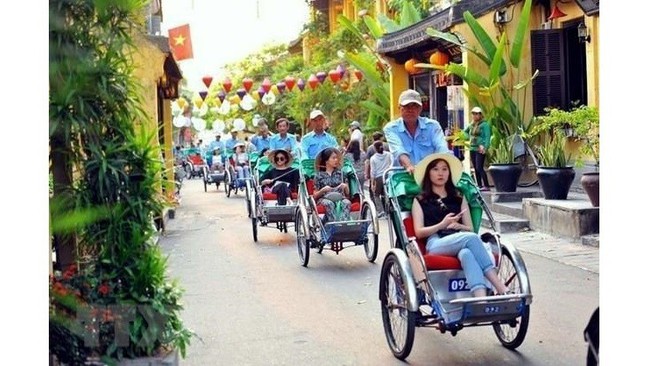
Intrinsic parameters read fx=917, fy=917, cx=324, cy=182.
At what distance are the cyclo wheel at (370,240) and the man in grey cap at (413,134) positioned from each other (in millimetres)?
2876

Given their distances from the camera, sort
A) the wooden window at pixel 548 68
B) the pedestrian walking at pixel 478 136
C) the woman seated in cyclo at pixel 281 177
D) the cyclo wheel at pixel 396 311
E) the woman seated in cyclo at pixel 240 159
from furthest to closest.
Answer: the woman seated in cyclo at pixel 240 159, the wooden window at pixel 548 68, the pedestrian walking at pixel 478 136, the woman seated in cyclo at pixel 281 177, the cyclo wheel at pixel 396 311

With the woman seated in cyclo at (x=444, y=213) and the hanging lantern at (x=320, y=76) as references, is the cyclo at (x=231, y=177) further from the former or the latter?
the woman seated in cyclo at (x=444, y=213)

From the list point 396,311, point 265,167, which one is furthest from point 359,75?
point 396,311

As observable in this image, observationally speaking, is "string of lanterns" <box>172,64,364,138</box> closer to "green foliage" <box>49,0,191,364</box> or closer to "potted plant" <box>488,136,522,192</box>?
"potted plant" <box>488,136,522,192</box>

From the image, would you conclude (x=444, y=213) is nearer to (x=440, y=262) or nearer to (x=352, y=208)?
(x=440, y=262)

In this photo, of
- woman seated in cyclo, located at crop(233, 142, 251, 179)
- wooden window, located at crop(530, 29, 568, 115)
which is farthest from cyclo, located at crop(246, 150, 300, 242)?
woman seated in cyclo, located at crop(233, 142, 251, 179)

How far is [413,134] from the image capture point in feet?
24.1

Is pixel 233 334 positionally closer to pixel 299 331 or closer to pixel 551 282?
pixel 299 331

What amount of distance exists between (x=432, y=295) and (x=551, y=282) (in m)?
3.39

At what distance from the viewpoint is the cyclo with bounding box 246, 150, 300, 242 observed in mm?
12562

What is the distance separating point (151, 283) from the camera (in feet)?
16.9

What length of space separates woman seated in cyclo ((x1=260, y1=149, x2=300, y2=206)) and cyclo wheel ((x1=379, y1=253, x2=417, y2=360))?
6.49 m

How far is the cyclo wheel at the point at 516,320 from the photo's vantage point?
5.93m

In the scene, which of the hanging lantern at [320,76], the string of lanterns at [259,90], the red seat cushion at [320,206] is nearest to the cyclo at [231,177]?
the string of lanterns at [259,90]
